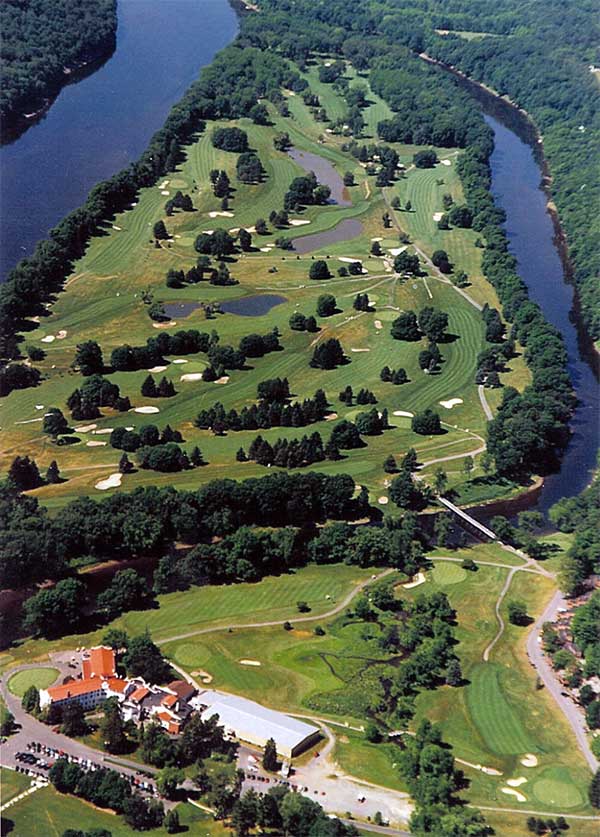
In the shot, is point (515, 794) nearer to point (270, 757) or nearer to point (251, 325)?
point (270, 757)

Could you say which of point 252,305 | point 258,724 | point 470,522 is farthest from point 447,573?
point 252,305

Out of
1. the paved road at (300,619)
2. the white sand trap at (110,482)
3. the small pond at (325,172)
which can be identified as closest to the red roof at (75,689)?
the paved road at (300,619)

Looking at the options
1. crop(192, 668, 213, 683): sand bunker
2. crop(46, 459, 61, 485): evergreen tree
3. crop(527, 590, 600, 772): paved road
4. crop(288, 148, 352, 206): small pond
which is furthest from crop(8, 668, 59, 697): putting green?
crop(288, 148, 352, 206): small pond

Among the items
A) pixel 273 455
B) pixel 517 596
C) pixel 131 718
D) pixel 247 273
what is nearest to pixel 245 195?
pixel 247 273

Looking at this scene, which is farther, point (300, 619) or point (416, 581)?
point (416, 581)

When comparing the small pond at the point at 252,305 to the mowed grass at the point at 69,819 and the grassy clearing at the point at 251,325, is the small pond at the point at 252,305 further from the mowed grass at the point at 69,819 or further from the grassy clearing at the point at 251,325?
the mowed grass at the point at 69,819

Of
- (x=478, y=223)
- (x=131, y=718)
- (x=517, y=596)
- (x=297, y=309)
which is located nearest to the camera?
(x=131, y=718)

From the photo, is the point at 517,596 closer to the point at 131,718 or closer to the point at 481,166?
the point at 131,718
